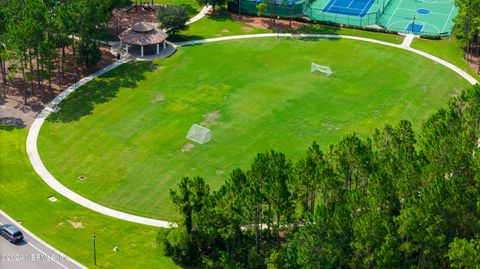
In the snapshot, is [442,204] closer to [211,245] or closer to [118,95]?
[211,245]

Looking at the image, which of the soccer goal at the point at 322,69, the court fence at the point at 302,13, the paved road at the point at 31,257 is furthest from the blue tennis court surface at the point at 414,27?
the paved road at the point at 31,257

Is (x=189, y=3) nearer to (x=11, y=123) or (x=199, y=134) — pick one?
(x=199, y=134)

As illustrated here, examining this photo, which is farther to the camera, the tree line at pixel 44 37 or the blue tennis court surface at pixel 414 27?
the blue tennis court surface at pixel 414 27

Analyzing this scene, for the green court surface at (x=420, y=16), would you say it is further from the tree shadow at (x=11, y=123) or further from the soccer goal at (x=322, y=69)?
the tree shadow at (x=11, y=123)

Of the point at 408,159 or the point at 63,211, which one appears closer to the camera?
the point at 408,159

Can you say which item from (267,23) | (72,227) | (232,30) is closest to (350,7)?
(267,23)

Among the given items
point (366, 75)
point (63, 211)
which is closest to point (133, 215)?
point (63, 211)

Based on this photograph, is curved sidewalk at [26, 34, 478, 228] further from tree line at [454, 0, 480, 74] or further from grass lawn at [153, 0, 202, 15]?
grass lawn at [153, 0, 202, 15]
